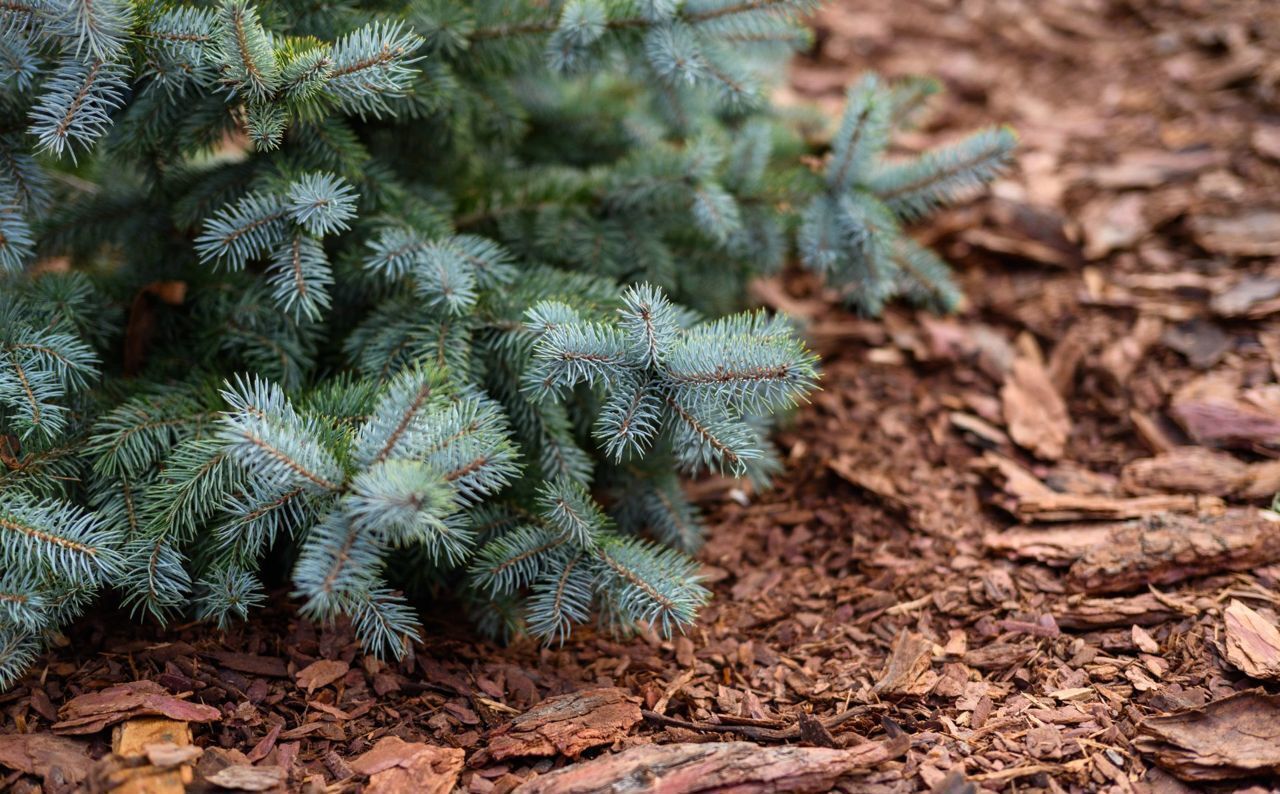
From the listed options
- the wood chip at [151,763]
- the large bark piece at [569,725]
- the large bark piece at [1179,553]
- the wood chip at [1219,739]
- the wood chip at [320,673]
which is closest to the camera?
the wood chip at [151,763]

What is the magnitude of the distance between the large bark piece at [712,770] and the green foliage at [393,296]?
262 millimetres

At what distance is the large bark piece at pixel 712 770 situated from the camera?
163 centimetres

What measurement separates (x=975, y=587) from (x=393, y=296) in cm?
152

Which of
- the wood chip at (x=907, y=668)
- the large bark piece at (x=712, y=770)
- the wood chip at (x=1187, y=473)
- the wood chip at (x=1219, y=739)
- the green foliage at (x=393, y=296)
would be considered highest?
the green foliage at (x=393, y=296)

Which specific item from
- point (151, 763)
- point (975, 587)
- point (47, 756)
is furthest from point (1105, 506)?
point (47, 756)

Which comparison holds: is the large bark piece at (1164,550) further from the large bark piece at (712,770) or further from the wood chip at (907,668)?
the large bark piece at (712,770)

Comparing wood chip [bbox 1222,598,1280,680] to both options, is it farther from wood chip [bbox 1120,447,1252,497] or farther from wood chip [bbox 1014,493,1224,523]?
wood chip [bbox 1120,447,1252,497]

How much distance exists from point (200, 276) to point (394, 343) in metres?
0.58

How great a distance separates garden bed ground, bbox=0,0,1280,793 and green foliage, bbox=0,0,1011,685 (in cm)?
15

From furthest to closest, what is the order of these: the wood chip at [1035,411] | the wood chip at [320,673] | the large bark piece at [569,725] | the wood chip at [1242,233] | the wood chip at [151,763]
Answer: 1. the wood chip at [1242,233]
2. the wood chip at [1035,411]
3. the wood chip at [320,673]
4. the large bark piece at [569,725]
5. the wood chip at [151,763]

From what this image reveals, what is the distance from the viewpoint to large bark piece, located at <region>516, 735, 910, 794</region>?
1.63m

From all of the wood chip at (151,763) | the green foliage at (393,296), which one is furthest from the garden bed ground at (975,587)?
the green foliage at (393,296)

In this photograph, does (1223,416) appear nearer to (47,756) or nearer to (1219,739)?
(1219,739)

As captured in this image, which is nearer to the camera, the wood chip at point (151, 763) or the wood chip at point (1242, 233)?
the wood chip at point (151, 763)
